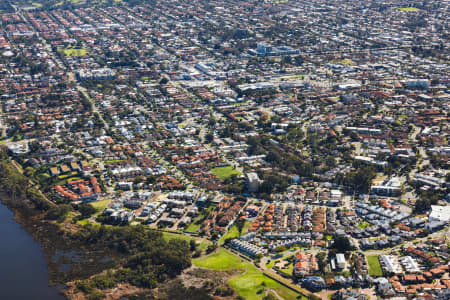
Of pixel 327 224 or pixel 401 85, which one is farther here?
pixel 401 85

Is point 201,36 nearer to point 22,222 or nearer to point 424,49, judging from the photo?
point 424,49

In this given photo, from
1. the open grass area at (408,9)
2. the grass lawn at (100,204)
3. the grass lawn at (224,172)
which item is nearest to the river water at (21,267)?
the grass lawn at (100,204)

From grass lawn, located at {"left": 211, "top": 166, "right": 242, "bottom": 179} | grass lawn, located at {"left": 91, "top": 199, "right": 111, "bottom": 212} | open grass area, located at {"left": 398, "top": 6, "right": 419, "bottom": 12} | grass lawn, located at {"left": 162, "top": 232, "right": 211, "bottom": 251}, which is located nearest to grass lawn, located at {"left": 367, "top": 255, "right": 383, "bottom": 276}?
grass lawn, located at {"left": 162, "top": 232, "right": 211, "bottom": 251}

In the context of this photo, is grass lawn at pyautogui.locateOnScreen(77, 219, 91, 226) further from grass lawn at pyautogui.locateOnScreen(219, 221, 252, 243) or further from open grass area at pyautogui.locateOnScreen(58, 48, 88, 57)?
open grass area at pyautogui.locateOnScreen(58, 48, 88, 57)

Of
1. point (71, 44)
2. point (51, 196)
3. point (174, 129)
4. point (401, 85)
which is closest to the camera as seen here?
point (51, 196)

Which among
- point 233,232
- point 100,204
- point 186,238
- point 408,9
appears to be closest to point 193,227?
point 186,238

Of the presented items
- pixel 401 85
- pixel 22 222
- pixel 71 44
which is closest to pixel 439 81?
pixel 401 85
